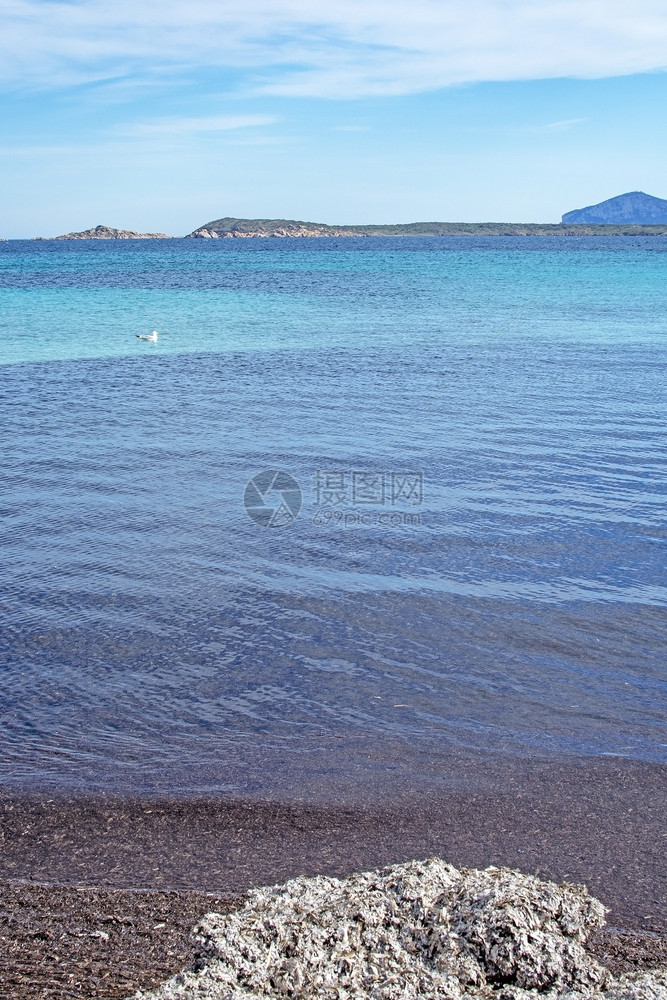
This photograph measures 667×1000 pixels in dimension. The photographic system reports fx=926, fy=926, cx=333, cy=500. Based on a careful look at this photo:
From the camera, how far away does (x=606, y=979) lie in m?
3.65

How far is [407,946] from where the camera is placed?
3.70m

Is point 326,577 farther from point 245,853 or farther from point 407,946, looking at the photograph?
point 407,946

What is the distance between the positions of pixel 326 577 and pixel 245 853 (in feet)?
13.1

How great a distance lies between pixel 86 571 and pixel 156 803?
387cm

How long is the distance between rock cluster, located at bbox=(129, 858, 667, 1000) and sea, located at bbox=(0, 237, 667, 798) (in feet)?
4.46

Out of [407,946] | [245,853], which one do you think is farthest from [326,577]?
[407,946]

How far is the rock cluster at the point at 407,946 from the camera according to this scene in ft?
11.4

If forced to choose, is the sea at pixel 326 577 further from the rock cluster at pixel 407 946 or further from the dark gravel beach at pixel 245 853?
the rock cluster at pixel 407 946

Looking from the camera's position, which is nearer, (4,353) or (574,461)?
(574,461)

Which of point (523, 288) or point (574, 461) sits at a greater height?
point (523, 288)

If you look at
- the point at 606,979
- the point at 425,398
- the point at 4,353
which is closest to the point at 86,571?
the point at 606,979

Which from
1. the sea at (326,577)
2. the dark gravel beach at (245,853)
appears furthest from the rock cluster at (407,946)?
the sea at (326,577)

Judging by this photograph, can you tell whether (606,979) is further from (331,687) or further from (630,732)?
(331,687)

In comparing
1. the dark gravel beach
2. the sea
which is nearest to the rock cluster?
the dark gravel beach
